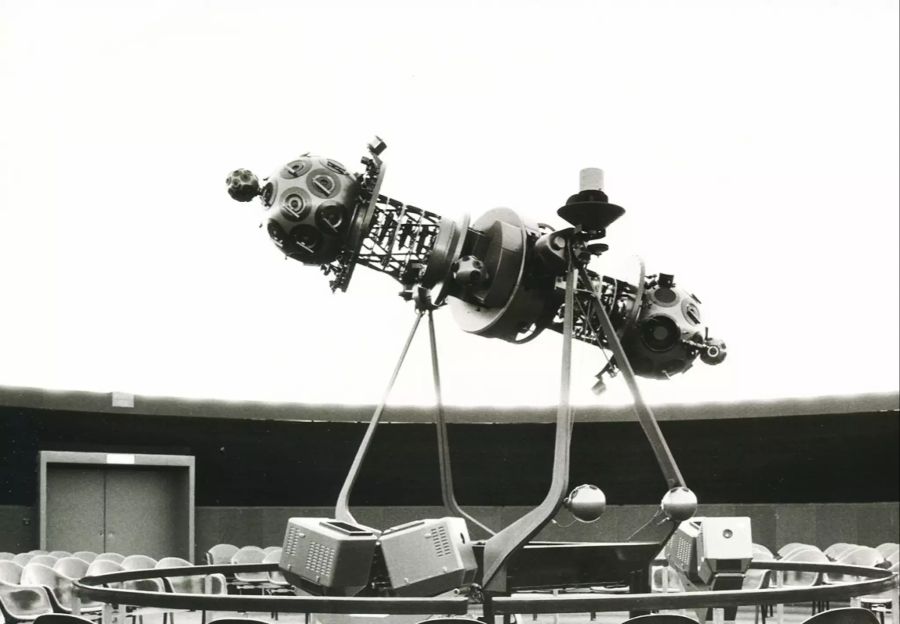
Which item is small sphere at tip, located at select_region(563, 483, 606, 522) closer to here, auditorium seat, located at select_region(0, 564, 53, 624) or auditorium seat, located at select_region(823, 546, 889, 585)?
auditorium seat, located at select_region(0, 564, 53, 624)

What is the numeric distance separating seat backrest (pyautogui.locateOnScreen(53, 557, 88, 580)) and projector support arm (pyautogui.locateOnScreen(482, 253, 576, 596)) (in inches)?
253

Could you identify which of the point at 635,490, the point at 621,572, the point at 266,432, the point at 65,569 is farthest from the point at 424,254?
the point at 635,490

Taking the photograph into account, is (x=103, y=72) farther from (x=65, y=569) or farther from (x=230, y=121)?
A: (x=65, y=569)

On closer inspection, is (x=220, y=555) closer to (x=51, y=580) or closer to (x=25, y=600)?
(x=51, y=580)

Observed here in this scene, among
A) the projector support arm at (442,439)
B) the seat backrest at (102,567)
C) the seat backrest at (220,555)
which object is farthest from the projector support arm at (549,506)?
the seat backrest at (220,555)

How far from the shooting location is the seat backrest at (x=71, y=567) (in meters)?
10.8

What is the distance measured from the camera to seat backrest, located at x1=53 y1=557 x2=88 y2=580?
10.8m

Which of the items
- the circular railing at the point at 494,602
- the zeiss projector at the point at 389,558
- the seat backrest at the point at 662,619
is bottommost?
the seat backrest at the point at 662,619

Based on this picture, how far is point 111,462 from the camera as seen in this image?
53.4 feet

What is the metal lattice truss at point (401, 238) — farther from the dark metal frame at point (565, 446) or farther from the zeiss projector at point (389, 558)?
the zeiss projector at point (389, 558)

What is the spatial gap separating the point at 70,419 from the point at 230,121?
6635 mm

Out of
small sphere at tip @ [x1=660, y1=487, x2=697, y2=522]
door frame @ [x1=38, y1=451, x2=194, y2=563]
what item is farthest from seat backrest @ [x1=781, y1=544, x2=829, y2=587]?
door frame @ [x1=38, y1=451, x2=194, y2=563]

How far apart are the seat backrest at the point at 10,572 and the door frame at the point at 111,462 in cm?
476

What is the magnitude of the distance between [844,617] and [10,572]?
8541mm
